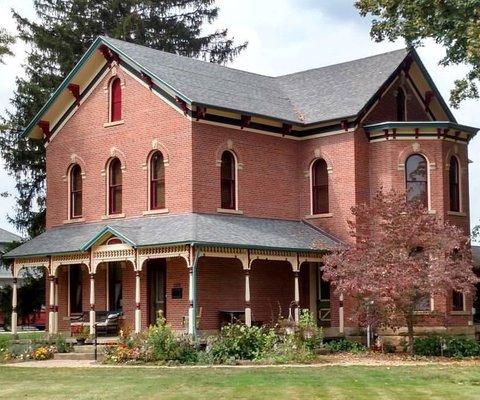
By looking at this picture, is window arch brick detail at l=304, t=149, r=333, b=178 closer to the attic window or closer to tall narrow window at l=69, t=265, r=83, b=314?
the attic window

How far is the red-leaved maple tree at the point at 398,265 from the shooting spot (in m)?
28.8

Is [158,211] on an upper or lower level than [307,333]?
upper

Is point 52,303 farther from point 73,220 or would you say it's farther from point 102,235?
point 102,235

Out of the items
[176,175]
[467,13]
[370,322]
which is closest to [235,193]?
[176,175]

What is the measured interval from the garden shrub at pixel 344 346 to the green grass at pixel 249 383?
19.2ft

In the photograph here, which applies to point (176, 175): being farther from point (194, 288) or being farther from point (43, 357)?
point (43, 357)

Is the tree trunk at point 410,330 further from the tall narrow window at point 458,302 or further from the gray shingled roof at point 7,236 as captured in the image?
the gray shingled roof at point 7,236

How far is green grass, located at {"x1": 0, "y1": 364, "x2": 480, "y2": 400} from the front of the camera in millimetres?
19109

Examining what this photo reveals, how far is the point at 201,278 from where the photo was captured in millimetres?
32250

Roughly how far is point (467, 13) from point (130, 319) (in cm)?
1492

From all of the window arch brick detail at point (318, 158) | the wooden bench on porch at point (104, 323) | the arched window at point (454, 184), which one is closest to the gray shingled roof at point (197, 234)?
the window arch brick detail at point (318, 158)

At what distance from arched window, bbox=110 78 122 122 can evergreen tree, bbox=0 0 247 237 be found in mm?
11197

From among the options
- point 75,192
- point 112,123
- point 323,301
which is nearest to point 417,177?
point 323,301

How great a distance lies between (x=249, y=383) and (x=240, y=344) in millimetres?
7052
